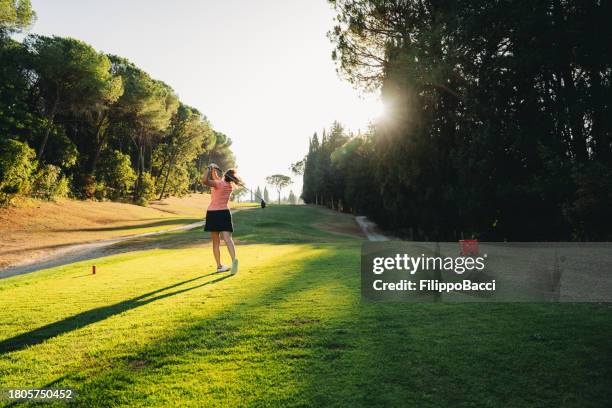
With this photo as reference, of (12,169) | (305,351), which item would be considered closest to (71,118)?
(12,169)

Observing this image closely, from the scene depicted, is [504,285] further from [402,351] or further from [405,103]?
[405,103]

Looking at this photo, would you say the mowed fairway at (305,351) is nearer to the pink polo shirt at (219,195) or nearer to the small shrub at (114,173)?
the pink polo shirt at (219,195)

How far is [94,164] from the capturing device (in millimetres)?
46250

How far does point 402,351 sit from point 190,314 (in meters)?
2.98

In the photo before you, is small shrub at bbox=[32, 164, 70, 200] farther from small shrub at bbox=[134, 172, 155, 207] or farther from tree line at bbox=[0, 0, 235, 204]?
small shrub at bbox=[134, 172, 155, 207]

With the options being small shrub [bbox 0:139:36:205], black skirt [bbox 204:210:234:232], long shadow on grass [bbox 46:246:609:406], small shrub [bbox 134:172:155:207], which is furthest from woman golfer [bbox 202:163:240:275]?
small shrub [bbox 134:172:155:207]

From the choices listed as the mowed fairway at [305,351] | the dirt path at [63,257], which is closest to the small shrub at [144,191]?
the dirt path at [63,257]

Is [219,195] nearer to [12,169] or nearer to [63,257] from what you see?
[63,257]

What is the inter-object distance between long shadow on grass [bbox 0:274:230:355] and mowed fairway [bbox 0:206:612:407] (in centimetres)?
3

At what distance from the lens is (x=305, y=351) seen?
148 inches

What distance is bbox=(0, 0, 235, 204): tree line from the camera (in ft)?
103

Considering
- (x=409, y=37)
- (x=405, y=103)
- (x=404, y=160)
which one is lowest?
(x=404, y=160)

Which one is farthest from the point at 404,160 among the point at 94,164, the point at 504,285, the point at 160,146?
the point at 160,146

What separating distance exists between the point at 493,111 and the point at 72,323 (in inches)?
718
